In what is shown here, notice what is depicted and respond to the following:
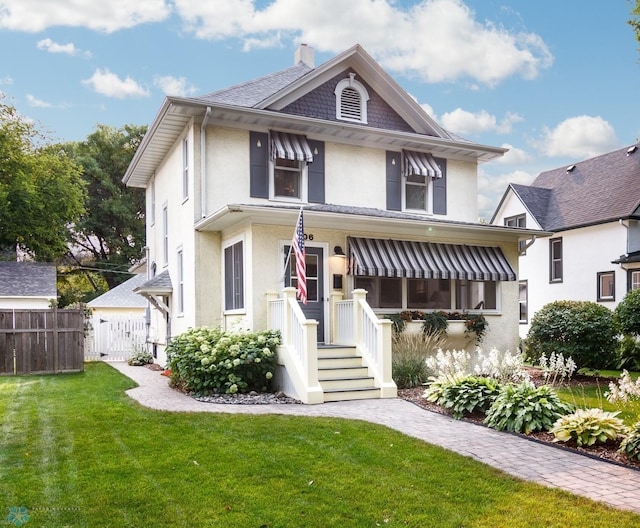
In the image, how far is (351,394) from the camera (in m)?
10.0

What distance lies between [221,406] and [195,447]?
2.73 m

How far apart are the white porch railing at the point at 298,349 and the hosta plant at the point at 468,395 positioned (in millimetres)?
2129

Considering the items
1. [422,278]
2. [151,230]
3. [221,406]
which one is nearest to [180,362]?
[221,406]

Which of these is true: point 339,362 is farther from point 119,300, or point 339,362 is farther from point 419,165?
point 119,300

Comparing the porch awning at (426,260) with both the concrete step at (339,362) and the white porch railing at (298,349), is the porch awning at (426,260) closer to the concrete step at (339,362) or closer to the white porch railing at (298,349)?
the concrete step at (339,362)

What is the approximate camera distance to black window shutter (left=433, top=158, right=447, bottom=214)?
1547 centimetres

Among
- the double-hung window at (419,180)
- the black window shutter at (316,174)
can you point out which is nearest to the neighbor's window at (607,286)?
the double-hung window at (419,180)

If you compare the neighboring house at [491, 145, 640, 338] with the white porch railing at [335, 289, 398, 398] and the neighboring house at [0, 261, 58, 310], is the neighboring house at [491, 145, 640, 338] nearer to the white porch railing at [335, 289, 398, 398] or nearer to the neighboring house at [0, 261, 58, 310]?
the white porch railing at [335, 289, 398, 398]

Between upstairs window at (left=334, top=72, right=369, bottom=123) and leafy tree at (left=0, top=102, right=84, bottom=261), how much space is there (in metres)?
19.2

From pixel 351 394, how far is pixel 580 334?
5.81 meters

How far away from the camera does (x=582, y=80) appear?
18.6 m

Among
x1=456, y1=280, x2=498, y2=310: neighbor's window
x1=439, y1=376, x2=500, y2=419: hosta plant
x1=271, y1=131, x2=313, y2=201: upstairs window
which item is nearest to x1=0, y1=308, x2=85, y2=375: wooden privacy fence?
x1=271, y1=131, x2=313, y2=201: upstairs window

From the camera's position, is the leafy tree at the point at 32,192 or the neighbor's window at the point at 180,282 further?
the leafy tree at the point at 32,192

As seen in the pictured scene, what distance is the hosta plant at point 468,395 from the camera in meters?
8.32
